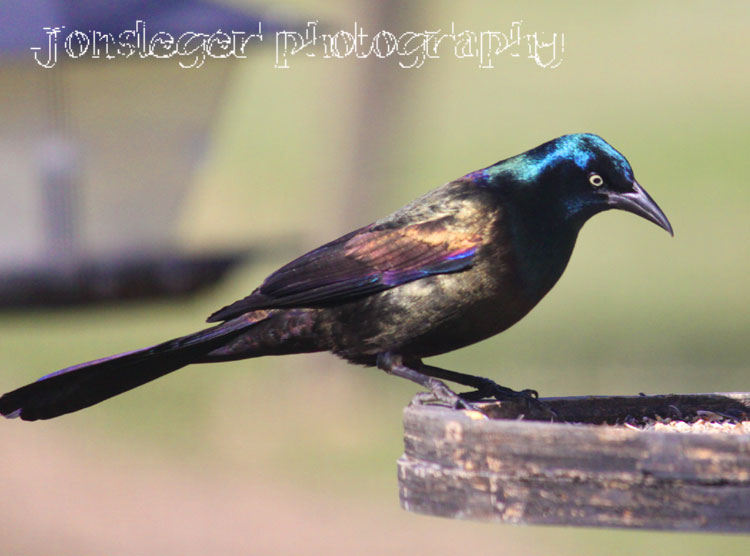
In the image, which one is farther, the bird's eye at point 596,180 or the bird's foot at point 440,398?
the bird's eye at point 596,180

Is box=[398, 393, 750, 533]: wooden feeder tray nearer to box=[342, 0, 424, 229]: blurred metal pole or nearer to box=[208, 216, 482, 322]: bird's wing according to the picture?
box=[208, 216, 482, 322]: bird's wing

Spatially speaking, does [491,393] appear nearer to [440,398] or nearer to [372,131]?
[440,398]

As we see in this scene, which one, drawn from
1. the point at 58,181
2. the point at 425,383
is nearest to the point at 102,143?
the point at 58,181

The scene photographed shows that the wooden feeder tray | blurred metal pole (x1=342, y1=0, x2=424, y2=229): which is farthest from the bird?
blurred metal pole (x1=342, y1=0, x2=424, y2=229)

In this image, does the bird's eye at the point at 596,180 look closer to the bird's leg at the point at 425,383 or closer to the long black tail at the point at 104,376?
the bird's leg at the point at 425,383

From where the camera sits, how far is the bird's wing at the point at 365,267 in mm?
3432

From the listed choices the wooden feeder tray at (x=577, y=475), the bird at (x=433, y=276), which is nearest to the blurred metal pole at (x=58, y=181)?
the bird at (x=433, y=276)

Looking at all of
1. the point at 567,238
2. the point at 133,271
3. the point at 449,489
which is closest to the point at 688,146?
the point at 133,271

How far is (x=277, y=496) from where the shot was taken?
8266 millimetres

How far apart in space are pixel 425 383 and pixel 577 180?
0.66 metres

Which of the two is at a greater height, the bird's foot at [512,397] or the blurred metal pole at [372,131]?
the blurred metal pole at [372,131]

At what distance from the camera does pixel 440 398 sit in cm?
324

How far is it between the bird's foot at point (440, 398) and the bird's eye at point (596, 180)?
2.18 ft

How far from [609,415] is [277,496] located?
5236 millimetres
